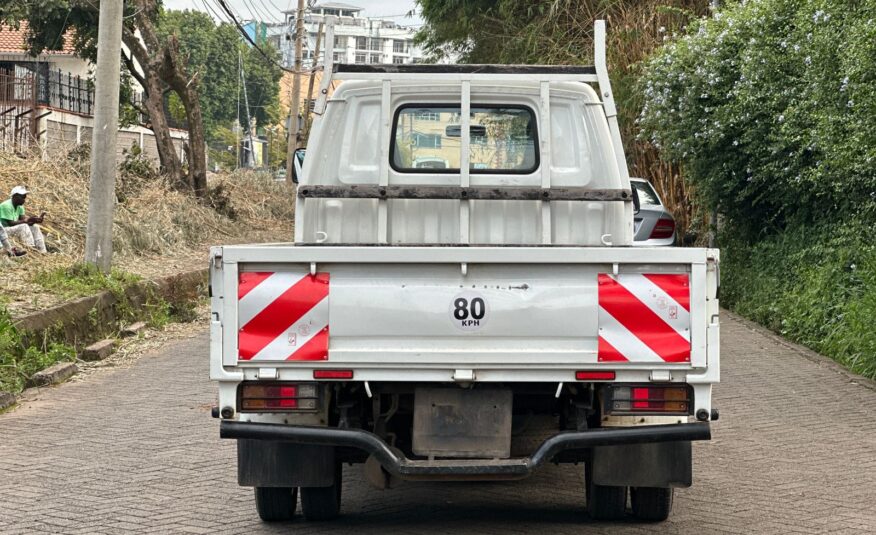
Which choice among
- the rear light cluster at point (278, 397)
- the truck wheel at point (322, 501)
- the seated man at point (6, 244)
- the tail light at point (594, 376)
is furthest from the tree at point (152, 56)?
the tail light at point (594, 376)

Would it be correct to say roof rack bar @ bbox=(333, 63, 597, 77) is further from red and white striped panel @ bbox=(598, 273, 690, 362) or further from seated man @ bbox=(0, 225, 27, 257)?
seated man @ bbox=(0, 225, 27, 257)

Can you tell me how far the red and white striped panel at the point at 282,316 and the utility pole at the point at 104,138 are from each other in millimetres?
10381

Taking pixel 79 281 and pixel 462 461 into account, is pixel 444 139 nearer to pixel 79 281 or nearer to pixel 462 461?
pixel 462 461

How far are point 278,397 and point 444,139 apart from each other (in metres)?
2.31

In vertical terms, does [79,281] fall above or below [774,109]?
below

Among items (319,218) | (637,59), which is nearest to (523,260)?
(319,218)

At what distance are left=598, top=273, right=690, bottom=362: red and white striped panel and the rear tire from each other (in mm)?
1020

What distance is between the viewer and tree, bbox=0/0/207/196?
24891 millimetres

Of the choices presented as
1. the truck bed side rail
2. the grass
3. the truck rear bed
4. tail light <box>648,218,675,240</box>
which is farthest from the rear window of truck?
tail light <box>648,218,675,240</box>

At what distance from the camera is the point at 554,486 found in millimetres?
7496

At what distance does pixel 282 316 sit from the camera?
5555mm

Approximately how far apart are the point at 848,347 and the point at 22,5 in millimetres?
19601

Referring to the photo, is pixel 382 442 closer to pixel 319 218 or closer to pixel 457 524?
pixel 457 524

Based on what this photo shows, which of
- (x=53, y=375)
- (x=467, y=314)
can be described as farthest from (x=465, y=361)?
(x=53, y=375)
